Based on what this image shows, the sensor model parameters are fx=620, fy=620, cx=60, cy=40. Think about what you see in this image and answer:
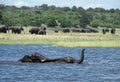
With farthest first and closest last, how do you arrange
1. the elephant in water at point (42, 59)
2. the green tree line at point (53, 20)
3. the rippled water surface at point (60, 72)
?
1. the green tree line at point (53, 20)
2. the elephant in water at point (42, 59)
3. the rippled water surface at point (60, 72)

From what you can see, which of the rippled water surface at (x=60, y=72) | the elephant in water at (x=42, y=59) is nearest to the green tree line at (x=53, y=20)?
the elephant in water at (x=42, y=59)

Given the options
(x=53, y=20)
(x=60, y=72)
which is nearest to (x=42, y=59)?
(x=60, y=72)

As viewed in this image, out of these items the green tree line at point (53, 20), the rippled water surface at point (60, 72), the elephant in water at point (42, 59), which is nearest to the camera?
the rippled water surface at point (60, 72)

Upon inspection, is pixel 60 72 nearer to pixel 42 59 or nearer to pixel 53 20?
pixel 42 59

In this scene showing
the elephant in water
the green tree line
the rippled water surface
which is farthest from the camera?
the green tree line

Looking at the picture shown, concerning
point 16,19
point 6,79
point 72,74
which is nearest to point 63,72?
point 72,74

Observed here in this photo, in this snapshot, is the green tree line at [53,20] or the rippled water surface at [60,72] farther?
the green tree line at [53,20]

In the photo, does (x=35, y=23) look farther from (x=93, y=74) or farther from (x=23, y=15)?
(x=93, y=74)

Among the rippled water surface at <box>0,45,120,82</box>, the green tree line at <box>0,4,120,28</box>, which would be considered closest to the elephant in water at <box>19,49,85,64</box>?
the rippled water surface at <box>0,45,120,82</box>

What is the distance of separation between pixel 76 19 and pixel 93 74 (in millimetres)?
126615

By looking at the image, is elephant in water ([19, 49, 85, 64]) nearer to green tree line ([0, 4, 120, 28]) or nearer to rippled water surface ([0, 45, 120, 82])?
rippled water surface ([0, 45, 120, 82])

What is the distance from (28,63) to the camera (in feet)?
132

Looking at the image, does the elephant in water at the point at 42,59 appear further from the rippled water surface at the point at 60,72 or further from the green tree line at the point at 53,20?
the green tree line at the point at 53,20

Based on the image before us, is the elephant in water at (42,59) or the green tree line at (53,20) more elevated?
the elephant in water at (42,59)
